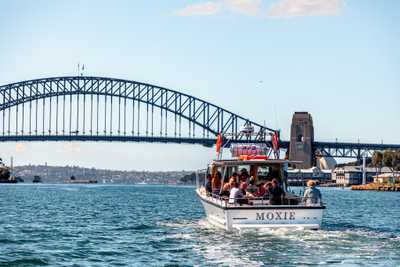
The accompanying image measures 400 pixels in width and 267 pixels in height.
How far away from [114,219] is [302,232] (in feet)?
56.4

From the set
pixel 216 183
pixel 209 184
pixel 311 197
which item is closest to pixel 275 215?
pixel 311 197

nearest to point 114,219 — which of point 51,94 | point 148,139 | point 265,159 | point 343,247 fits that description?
point 265,159

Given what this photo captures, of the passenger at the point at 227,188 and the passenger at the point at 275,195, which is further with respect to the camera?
the passenger at the point at 227,188

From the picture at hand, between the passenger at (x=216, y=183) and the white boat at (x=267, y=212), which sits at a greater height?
the passenger at (x=216, y=183)

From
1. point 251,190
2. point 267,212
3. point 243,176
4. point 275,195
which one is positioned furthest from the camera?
Result: point 243,176

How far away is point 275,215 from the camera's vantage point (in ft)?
108

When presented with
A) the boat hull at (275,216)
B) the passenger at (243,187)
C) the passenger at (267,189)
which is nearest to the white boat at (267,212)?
the boat hull at (275,216)

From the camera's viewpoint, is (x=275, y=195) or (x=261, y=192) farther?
(x=261, y=192)

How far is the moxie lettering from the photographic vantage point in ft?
108

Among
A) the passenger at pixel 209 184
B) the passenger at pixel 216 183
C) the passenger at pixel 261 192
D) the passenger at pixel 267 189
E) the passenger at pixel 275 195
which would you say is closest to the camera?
the passenger at pixel 275 195

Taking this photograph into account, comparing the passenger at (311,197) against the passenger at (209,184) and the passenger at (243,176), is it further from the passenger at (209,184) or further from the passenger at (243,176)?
the passenger at (209,184)

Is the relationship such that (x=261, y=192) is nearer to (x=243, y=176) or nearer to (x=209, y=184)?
(x=243, y=176)

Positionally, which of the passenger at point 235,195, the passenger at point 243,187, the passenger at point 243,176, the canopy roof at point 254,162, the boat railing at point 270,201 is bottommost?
the boat railing at point 270,201

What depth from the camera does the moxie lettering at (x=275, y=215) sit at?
33000 millimetres
